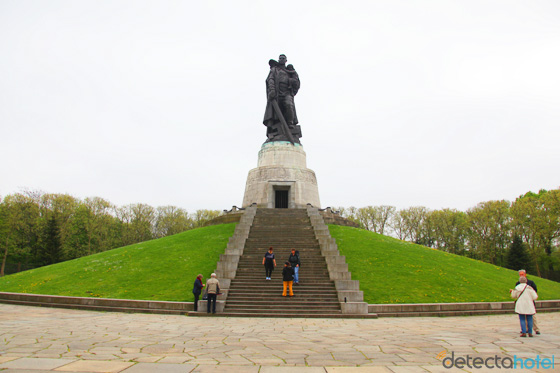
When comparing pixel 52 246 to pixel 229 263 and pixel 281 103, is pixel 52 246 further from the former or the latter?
pixel 229 263

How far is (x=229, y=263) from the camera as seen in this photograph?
15977mm

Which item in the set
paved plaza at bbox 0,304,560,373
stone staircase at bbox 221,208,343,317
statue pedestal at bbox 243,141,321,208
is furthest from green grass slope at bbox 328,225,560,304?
statue pedestal at bbox 243,141,321,208

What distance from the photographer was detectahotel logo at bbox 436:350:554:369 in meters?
5.41

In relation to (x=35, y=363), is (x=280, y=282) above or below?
above

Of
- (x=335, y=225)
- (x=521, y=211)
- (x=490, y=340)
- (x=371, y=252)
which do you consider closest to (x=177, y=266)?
(x=371, y=252)

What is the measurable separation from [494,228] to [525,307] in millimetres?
44251

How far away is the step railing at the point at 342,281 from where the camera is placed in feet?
43.3

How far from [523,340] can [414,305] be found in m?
5.77

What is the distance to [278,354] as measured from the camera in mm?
6273

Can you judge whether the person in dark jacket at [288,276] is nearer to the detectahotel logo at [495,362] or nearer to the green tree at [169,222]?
the detectahotel logo at [495,362]

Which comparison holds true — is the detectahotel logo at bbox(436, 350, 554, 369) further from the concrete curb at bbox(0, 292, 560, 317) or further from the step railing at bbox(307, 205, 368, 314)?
the concrete curb at bbox(0, 292, 560, 317)

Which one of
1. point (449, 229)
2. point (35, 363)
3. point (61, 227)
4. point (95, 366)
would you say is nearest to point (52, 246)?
point (61, 227)

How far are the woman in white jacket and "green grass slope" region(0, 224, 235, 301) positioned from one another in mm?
10893

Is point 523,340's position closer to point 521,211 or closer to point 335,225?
point 335,225
